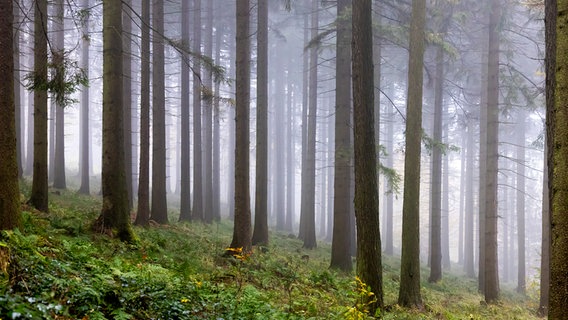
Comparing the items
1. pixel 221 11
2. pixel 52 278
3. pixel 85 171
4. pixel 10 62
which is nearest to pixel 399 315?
pixel 52 278

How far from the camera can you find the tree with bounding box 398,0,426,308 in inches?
442

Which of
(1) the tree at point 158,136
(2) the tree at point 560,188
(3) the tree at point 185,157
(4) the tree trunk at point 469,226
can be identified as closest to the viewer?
(2) the tree at point 560,188

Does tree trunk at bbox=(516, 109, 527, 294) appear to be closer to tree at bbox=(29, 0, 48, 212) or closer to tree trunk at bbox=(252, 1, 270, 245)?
tree trunk at bbox=(252, 1, 270, 245)

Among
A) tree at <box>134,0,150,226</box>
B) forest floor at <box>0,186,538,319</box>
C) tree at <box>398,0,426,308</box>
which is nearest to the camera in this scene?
forest floor at <box>0,186,538,319</box>

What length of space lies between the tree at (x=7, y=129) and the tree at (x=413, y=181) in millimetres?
8428

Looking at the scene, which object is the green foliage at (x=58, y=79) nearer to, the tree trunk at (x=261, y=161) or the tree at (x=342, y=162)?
the tree at (x=342, y=162)

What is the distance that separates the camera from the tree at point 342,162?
49.6ft

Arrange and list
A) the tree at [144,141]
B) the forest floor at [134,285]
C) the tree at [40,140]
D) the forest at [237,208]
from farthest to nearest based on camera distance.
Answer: the tree at [144,141] < the tree at [40,140] < the forest at [237,208] < the forest floor at [134,285]

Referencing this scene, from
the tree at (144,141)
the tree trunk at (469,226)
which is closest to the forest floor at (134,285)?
the tree at (144,141)

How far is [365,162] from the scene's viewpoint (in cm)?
863

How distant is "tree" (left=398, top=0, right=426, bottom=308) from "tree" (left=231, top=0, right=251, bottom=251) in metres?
4.71

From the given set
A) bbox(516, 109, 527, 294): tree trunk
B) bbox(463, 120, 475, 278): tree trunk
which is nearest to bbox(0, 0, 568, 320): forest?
bbox(516, 109, 527, 294): tree trunk

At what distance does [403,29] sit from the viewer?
17.2 metres

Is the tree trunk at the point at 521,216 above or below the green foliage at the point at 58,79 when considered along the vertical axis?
below
